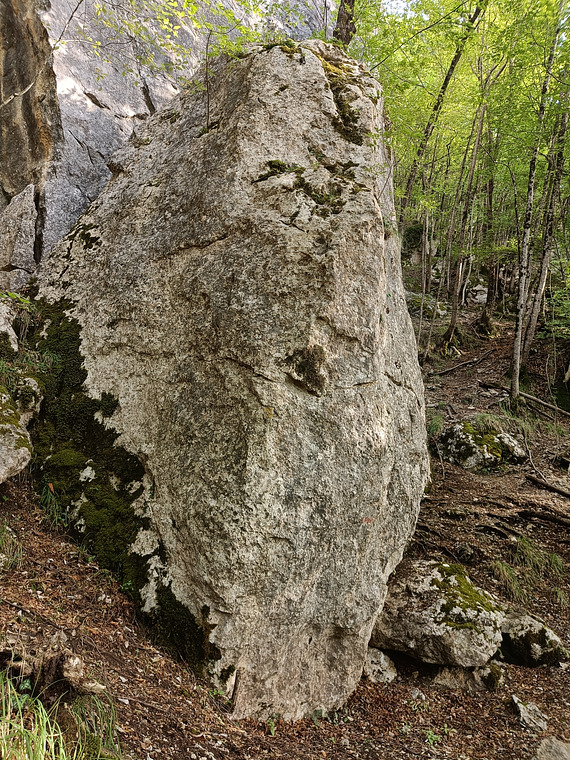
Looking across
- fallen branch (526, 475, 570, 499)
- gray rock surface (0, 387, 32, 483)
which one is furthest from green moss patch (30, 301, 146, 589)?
fallen branch (526, 475, 570, 499)

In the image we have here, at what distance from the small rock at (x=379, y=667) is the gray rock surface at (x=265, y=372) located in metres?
0.56

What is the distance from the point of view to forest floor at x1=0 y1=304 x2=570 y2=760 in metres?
3.35

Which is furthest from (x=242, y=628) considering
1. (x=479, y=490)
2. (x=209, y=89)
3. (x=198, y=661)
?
(x=209, y=89)

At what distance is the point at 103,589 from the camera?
4.16 m

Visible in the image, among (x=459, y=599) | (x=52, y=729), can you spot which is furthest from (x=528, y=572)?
(x=52, y=729)

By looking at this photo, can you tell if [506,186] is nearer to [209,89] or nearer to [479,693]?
[209,89]

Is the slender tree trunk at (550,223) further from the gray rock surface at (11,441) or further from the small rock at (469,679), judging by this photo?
the gray rock surface at (11,441)

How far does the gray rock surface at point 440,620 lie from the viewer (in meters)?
5.39

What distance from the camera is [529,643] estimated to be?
225 inches

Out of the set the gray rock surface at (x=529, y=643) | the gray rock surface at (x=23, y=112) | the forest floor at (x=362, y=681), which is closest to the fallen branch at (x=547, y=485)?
the forest floor at (x=362, y=681)

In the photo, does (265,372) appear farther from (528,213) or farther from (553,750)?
(528,213)

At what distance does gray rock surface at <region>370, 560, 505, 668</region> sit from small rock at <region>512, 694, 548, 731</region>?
0.51m

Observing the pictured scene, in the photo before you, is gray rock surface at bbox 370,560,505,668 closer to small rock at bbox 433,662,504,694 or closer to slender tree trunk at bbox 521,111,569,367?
small rock at bbox 433,662,504,694

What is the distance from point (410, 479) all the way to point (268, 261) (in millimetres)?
3336
